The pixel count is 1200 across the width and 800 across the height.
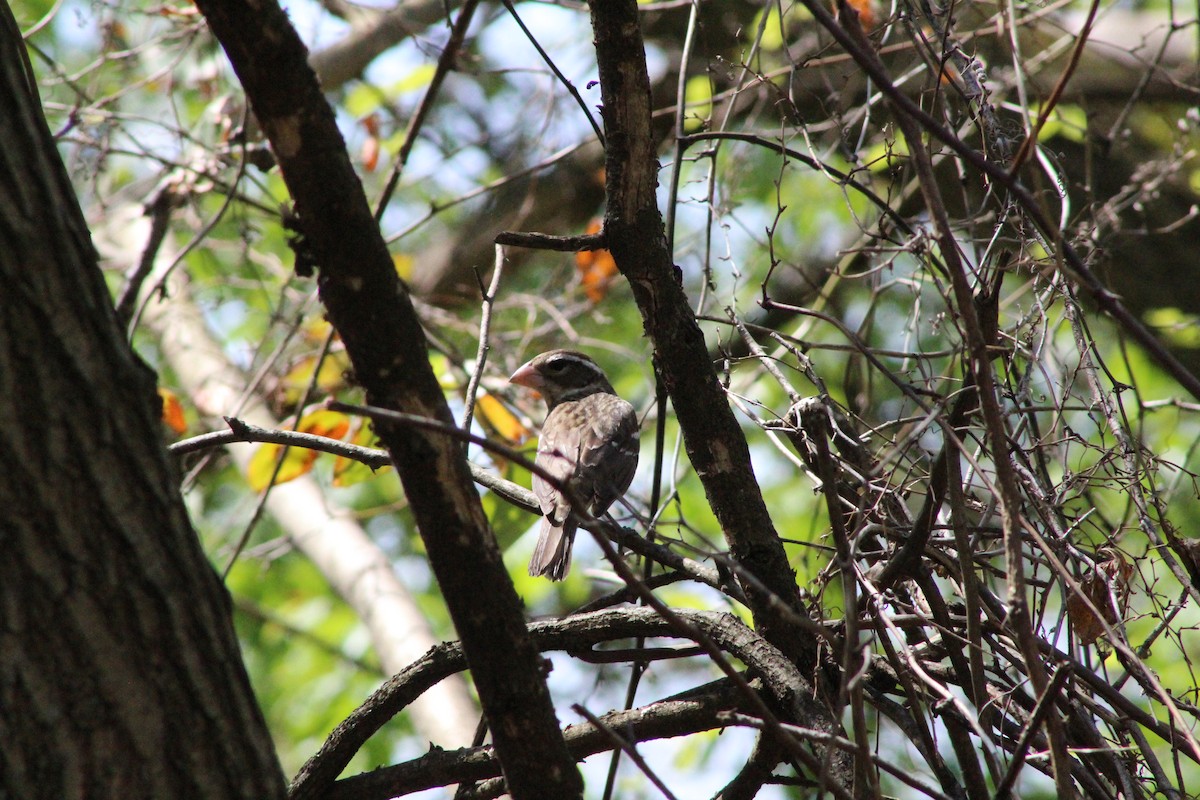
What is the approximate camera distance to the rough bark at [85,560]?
1.64m

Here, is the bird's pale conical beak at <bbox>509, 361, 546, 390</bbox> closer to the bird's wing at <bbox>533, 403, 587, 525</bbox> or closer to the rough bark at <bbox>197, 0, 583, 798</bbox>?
the bird's wing at <bbox>533, 403, 587, 525</bbox>

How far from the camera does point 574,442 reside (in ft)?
17.8

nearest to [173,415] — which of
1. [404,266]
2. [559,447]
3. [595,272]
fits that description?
[559,447]

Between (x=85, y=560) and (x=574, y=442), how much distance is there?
380 cm

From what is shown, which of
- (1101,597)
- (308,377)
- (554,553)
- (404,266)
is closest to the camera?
(1101,597)

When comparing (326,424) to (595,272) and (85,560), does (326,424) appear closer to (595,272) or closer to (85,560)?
(595,272)

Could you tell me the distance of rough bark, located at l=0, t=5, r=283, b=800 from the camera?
164 cm

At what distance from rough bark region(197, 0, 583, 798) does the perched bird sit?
211 cm

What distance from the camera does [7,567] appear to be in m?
1.63

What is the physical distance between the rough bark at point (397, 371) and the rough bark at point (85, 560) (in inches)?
13.7

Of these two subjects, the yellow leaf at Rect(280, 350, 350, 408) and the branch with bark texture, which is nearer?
the branch with bark texture

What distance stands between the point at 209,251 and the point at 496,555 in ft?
18.9

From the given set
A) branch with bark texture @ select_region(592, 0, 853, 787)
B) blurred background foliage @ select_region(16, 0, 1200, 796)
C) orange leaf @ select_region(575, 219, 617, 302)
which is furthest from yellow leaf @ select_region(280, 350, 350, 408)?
branch with bark texture @ select_region(592, 0, 853, 787)

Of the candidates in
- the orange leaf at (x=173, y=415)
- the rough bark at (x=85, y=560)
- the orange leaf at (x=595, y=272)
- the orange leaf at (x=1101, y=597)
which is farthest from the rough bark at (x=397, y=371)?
the orange leaf at (x=595, y=272)
